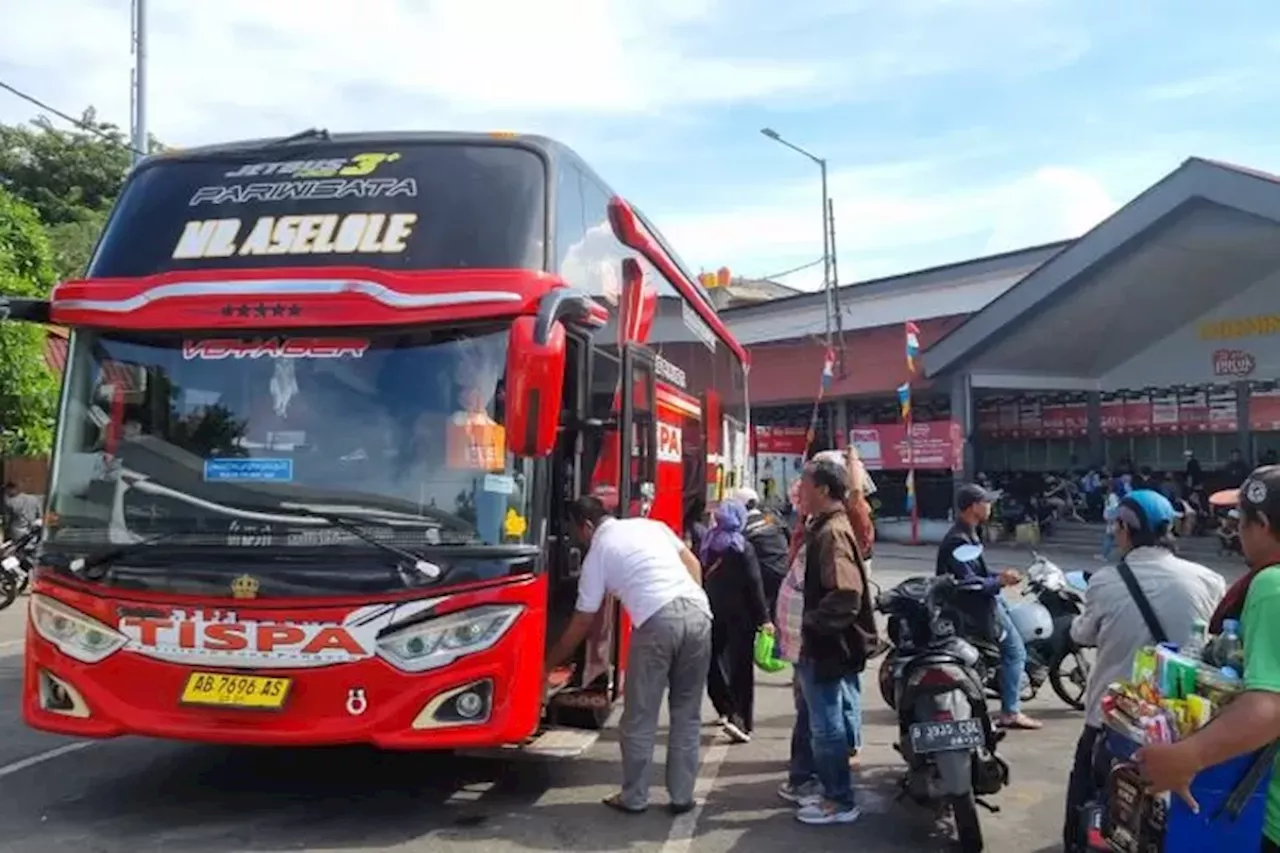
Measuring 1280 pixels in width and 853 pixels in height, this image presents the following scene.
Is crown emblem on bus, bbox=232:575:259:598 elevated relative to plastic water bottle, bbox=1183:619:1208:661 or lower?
elevated

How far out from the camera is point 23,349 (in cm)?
1590

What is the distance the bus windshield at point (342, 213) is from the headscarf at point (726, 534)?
7.47 feet

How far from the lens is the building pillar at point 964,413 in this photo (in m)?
23.8

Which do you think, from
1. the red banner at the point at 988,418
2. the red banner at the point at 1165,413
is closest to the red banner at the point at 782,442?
the red banner at the point at 988,418

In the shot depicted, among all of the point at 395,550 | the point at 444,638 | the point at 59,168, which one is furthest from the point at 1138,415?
the point at 59,168

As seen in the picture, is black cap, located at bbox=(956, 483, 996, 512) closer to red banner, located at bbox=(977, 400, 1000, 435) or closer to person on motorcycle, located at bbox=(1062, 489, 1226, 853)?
person on motorcycle, located at bbox=(1062, 489, 1226, 853)

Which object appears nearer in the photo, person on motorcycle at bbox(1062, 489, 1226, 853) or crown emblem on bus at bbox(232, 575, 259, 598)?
person on motorcycle at bbox(1062, 489, 1226, 853)

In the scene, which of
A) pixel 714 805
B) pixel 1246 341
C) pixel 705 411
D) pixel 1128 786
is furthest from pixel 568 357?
pixel 1246 341

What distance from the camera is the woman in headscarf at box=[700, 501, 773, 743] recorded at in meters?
7.13

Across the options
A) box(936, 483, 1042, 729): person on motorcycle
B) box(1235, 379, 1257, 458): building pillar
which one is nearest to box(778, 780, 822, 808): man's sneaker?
box(936, 483, 1042, 729): person on motorcycle

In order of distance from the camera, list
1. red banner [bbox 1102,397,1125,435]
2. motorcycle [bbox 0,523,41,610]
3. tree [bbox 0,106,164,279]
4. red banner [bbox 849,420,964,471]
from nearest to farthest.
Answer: motorcycle [bbox 0,523,41,610]
red banner [bbox 849,420,964,471]
red banner [bbox 1102,397,1125,435]
tree [bbox 0,106,164,279]

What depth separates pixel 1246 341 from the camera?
2159 centimetres

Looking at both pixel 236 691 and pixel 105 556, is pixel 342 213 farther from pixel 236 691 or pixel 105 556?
pixel 236 691

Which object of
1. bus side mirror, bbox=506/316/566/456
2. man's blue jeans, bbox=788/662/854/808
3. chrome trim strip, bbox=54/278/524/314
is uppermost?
chrome trim strip, bbox=54/278/524/314
